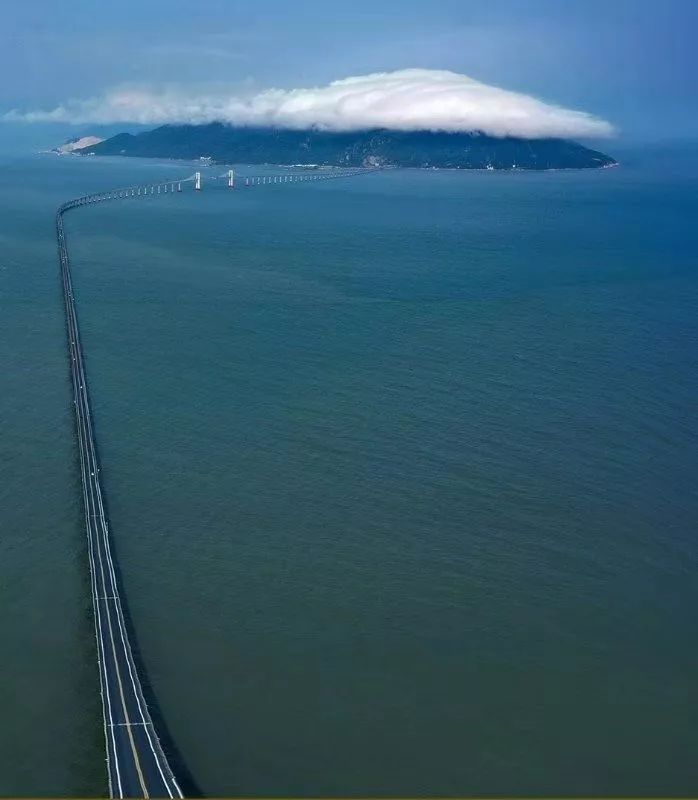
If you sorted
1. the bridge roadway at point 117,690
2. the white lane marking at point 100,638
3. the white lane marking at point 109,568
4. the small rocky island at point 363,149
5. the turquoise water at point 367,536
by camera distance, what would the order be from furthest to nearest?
the small rocky island at point 363,149
the turquoise water at point 367,536
the white lane marking at point 109,568
the white lane marking at point 100,638
the bridge roadway at point 117,690

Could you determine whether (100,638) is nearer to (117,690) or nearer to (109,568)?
(117,690)

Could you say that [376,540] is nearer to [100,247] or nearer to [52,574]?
[52,574]

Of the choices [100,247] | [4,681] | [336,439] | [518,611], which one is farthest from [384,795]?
[100,247]

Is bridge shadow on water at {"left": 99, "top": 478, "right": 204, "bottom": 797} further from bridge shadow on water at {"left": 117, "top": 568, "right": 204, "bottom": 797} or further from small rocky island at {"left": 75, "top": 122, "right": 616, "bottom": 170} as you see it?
small rocky island at {"left": 75, "top": 122, "right": 616, "bottom": 170}

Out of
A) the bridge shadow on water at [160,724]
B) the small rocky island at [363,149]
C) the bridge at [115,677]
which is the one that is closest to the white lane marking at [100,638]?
the bridge at [115,677]

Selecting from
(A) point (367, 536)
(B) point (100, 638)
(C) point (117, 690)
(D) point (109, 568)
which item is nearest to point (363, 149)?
(A) point (367, 536)

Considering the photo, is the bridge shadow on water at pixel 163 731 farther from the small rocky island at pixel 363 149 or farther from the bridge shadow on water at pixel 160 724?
the small rocky island at pixel 363 149

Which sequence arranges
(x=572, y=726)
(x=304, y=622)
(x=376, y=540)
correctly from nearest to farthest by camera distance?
1. (x=572, y=726)
2. (x=304, y=622)
3. (x=376, y=540)
